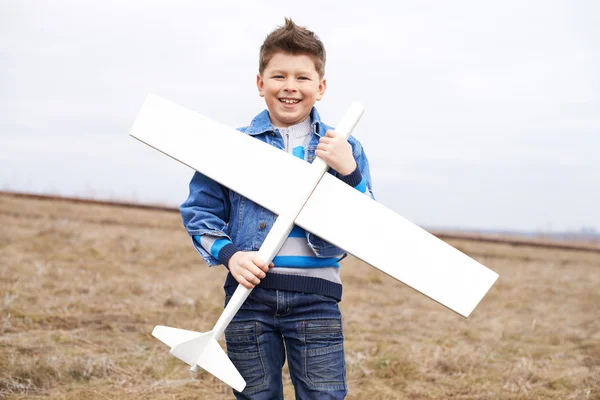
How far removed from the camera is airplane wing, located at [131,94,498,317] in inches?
84.7

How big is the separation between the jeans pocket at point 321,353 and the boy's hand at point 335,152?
0.62 m

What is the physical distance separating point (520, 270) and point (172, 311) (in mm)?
6623

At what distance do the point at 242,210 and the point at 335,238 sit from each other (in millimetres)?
427

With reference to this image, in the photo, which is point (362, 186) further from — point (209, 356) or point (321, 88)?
point (209, 356)

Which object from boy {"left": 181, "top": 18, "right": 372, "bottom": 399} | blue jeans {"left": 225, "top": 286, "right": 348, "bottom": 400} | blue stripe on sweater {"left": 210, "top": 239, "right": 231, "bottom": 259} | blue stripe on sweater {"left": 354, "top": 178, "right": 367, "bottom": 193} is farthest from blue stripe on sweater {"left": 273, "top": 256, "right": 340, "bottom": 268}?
blue stripe on sweater {"left": 354, "top": 178, "right": 367, "bottom": 193}

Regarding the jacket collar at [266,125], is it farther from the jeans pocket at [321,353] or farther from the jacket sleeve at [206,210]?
the jeans pocket at [321,353]

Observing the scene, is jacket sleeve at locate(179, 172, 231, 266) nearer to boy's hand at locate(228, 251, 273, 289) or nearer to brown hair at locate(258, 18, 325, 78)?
boy's hand at locate(228, 251, 273, 289)

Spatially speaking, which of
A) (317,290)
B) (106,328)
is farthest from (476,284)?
(106,328)

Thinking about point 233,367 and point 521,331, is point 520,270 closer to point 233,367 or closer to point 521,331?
point 521,331

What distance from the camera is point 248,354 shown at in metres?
2.27

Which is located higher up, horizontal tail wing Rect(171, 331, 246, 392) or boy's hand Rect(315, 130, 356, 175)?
boy's hand Rect(315, 130, 356, 175)

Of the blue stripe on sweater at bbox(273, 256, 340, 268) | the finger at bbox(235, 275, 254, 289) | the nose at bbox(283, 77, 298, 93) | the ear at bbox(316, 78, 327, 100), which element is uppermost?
the ear at bbox(316, 78, 327, 100)

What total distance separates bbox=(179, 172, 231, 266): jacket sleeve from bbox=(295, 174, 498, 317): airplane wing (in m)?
0.37

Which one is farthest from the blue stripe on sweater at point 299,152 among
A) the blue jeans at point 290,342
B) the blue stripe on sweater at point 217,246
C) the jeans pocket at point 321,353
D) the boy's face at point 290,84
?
the jeans pocket at point 321,353
